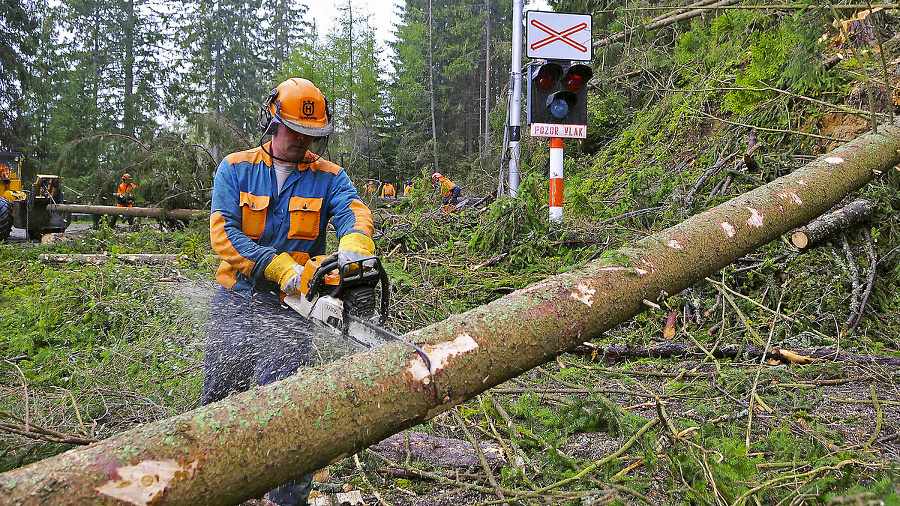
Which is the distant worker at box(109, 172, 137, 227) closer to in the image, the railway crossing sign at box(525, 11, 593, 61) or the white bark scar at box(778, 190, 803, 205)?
the railway crossing sign at box(525, 11, 593, 61)

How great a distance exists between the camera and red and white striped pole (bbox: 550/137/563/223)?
5.17 metres

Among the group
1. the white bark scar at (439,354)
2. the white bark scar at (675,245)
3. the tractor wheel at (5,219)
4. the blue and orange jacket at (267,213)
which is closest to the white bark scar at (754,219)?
the white bark scar at (675,245)

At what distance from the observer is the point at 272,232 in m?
2.67

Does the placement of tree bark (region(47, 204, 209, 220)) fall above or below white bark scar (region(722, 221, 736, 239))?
below

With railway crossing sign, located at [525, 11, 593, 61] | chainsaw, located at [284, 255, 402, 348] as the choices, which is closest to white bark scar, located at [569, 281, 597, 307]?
chainsaw, located at [284, 255, 402, 348]

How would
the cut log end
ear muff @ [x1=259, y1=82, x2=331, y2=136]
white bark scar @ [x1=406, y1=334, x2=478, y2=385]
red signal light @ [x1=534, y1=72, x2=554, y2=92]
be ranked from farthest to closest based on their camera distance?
red signal light @ [x1=534, y1=72, x2=554, y2=92] < the cut log end < ear muff @ [x1=259, y1=82, x2=331, y2=136] < white bark scar @ [x1=406, y1=334, x2=478, y2=385]

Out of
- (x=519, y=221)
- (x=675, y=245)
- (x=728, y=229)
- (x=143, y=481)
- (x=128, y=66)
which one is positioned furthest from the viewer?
(x=128, y=66)

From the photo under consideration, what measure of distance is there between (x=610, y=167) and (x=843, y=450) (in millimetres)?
7362

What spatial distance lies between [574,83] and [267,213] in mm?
3569

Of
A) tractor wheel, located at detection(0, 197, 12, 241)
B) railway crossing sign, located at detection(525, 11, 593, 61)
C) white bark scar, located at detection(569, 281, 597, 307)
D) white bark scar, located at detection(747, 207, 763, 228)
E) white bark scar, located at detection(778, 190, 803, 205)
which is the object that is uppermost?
railway crossing sign, located at detection(525, 11, 593, 61)

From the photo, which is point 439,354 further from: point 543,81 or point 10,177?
point 10,177

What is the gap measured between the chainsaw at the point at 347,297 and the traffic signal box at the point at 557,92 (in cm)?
339

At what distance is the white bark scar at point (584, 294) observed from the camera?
167cm

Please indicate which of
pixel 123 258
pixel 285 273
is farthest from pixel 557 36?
pixel 123 258
